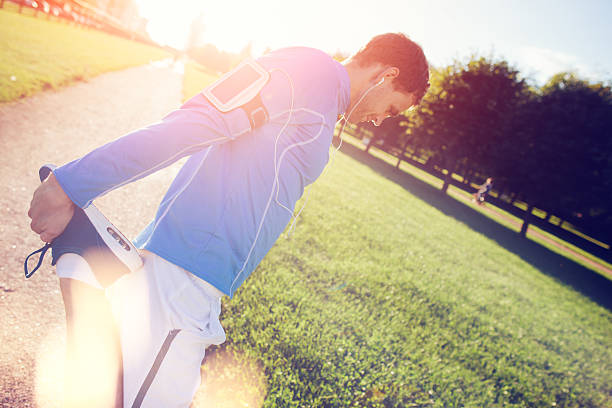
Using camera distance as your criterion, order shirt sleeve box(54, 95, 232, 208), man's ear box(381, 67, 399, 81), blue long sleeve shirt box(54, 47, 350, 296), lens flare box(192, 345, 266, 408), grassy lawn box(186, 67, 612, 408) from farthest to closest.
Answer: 1. grassy lawn box(186, 67, 612, 408)
2. lens flare box(192, 345, 266, 408)
3. man's ear box(381, 67, 399, 81)
4. blue long sleeve shirt box(54, 47, 350, 296)
5. shirt sleeve box(54, 95, 232, 208)

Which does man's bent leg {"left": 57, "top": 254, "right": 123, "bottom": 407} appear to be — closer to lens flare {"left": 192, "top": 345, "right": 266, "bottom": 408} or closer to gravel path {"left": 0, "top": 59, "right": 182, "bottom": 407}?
gravel path {"left": 0, "top": 59, "right": 182, "bottom": 407}

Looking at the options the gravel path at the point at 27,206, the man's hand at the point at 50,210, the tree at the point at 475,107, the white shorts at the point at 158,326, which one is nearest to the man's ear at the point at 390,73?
the white shorts at the point at 158,326

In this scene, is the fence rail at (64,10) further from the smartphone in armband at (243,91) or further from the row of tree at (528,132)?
the row of tree at (528,132)

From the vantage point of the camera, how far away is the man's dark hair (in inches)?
56.9

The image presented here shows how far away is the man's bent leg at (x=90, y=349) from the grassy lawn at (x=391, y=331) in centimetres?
159

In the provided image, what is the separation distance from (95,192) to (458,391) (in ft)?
13.8

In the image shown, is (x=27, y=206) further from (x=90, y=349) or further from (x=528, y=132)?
(x=528, y=132)

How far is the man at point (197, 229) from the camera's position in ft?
3.34

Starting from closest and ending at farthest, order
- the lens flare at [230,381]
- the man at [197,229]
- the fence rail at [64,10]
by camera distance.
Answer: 1. the man at [197,229]
2. the lens flare at [230,381]
3. the fence rail at [64,10]

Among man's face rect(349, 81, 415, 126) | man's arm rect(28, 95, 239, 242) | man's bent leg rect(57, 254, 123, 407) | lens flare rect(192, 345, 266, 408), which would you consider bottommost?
lens flare rect(192, 345, 266, 408)

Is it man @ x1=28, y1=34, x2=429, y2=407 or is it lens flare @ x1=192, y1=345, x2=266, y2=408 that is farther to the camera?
lens flare @ x1=192, y1=345, x2=266, y2=408

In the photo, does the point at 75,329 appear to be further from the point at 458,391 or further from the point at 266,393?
the point at 458,391

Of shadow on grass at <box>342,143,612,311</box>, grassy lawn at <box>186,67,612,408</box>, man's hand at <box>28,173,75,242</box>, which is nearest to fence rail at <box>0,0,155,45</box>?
grassy lawn at <box>186,67,612,408</box>

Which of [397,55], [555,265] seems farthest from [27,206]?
[555,265]
